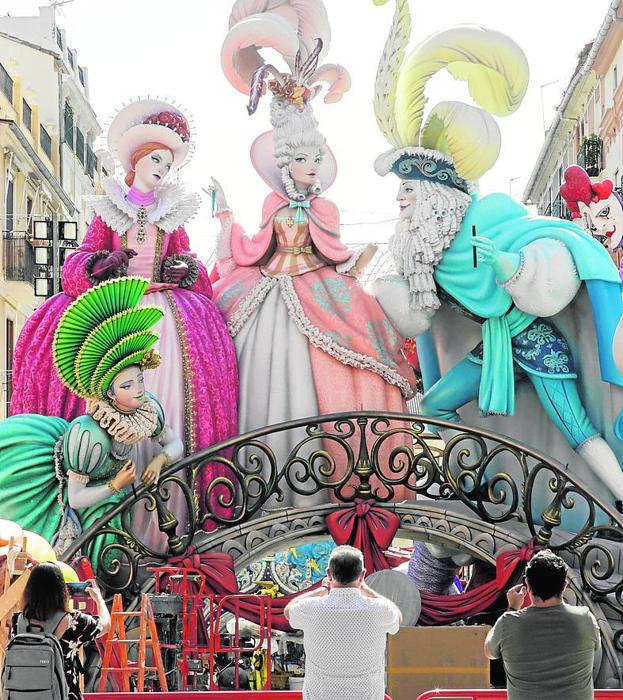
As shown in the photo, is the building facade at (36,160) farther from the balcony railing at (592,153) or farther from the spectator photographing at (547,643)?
the spectator photographing at (547,643)

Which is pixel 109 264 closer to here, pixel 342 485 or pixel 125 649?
pixel 342 485

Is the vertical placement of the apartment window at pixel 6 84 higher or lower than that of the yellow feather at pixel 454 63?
higher

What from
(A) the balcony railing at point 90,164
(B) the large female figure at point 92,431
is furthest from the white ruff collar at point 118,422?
(A) the balcony railing at point 90,164

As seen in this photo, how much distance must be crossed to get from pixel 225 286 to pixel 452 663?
3139 millimetres

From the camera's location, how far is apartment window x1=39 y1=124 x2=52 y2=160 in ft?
94.3

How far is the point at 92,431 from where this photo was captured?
9711 millimetres

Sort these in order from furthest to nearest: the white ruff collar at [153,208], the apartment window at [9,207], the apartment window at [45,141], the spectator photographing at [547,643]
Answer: the apartment window at [45,141]
the apartment window at [9,207]
the white ruff collar at [153,208]
the spectator photographing at [547,643]

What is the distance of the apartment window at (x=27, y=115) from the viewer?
26703 millimetres

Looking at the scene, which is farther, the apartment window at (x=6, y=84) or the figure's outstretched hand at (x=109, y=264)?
the apartment window at (x=6, y=84)

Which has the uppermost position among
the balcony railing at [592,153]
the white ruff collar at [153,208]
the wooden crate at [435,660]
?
the balcony railing at [592,153]

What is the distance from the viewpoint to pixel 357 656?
603 centimetres

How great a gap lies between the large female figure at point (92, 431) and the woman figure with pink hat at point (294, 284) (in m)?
0.93

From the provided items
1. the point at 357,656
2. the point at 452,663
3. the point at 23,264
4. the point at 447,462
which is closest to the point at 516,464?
the point at 447,462

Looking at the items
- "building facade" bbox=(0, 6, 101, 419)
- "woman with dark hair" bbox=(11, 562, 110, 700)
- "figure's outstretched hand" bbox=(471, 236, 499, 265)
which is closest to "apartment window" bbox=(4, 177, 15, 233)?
"building facade" bbox=(0, 6, 101, 419)
